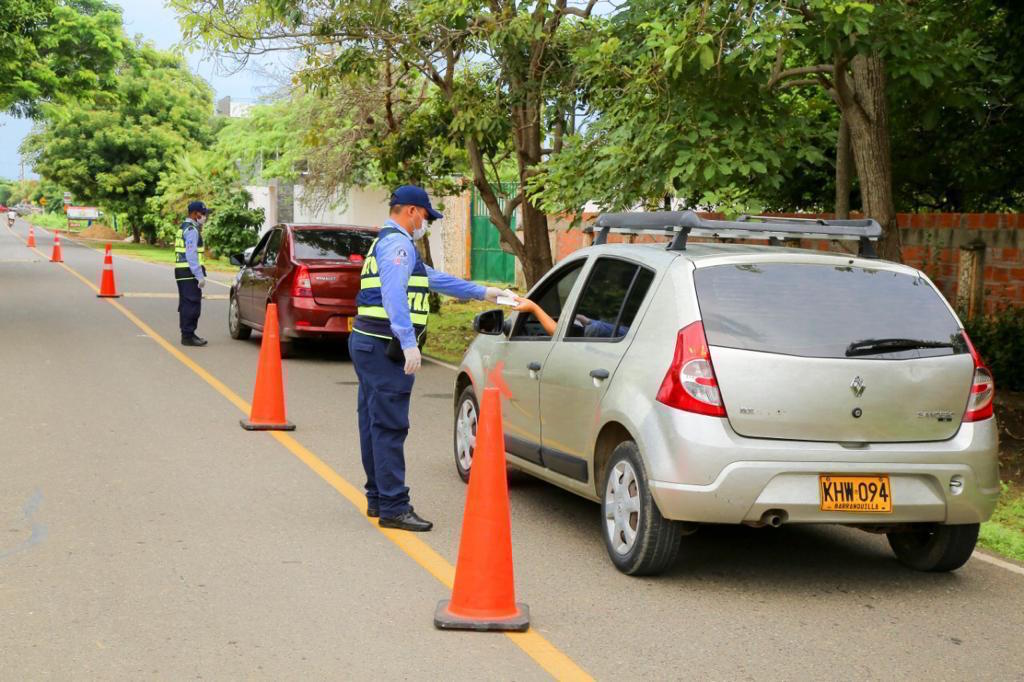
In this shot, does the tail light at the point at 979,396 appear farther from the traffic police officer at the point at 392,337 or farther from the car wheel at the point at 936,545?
the traffic police officer at the point at 392,337

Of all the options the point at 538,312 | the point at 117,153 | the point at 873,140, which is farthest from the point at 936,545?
the point at 117,153

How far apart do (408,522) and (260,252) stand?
10.7 meters

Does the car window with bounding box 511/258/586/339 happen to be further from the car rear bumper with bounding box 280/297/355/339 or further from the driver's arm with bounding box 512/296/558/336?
the car rear bumper with bounding box 280/297/355/339

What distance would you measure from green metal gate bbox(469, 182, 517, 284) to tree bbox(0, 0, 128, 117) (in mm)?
9110

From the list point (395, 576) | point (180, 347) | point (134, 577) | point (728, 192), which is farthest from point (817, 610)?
point (180, 347)

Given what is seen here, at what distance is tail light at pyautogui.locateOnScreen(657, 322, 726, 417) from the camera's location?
240 inches

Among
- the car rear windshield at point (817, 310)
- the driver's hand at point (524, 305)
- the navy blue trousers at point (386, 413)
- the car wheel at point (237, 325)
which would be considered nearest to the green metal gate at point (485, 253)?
the car wheel at point (237, 325)

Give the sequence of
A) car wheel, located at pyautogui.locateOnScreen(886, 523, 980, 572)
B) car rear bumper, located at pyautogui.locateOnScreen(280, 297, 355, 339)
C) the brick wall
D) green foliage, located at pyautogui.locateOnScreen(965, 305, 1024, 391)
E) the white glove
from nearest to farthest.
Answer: car wheel, located at pyautogui.locateOnScreen(886, 523, 980, 572), the white glove, green foliage, located at pyautogui.locateOnScreen(965, 305, 1024, 391), the brick wall, car rear bumper, located at pyautogui.locateOnScreen(280, 297, 355, 339)

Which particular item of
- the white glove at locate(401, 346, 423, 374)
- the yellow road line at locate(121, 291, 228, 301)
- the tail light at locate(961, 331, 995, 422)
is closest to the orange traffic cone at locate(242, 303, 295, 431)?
the white glove at locate(401, 346, 423, 374)

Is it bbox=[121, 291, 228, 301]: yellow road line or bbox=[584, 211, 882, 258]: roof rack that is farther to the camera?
bbox=[121, 291, 228, 301]: yellow road line

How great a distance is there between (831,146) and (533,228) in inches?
169

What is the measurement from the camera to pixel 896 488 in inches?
243

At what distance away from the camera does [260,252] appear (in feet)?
57.3

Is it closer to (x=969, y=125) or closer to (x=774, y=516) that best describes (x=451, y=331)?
(x=969, y=125)
